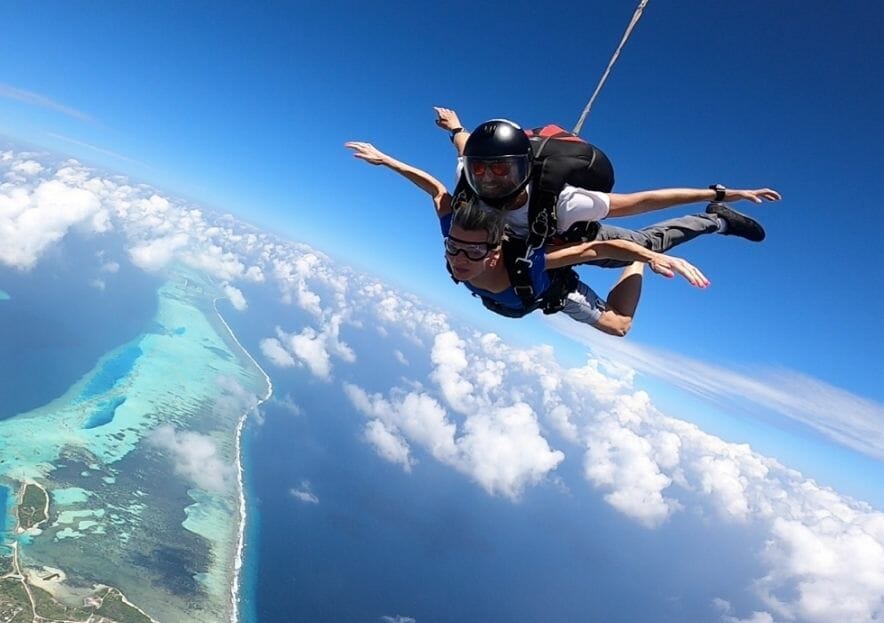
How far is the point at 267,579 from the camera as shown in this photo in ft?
173

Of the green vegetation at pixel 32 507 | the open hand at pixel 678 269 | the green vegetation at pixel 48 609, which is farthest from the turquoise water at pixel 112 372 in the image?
the open hand at pixel 678 269

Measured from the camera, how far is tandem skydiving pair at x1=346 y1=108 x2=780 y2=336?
234 cm

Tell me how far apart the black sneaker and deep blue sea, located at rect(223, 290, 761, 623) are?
5375 cm

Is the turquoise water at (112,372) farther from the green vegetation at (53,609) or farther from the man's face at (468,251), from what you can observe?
the man's face at (468,251)

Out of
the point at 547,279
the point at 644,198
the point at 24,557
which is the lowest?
the point at 24,557

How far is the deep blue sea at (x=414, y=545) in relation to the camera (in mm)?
62719

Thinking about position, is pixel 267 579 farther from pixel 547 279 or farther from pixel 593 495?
pixel 593 495

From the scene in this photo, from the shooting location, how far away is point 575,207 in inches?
97.7

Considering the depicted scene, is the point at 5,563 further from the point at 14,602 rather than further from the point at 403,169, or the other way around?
the point at 403,169

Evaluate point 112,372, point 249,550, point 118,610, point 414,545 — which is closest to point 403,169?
point 118,610

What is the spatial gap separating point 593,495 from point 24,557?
183m

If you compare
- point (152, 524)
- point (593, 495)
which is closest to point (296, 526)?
point (152, 524)

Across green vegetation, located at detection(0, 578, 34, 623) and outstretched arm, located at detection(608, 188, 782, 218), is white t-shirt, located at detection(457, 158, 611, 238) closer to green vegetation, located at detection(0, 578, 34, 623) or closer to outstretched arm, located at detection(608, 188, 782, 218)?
outstretched arm, located at detection(608, 188, 782, 218)

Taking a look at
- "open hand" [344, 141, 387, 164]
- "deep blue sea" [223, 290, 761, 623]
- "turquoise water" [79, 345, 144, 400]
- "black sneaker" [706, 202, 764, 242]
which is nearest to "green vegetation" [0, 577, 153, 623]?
"deep blue sea" [223, 290, 761, 623]
